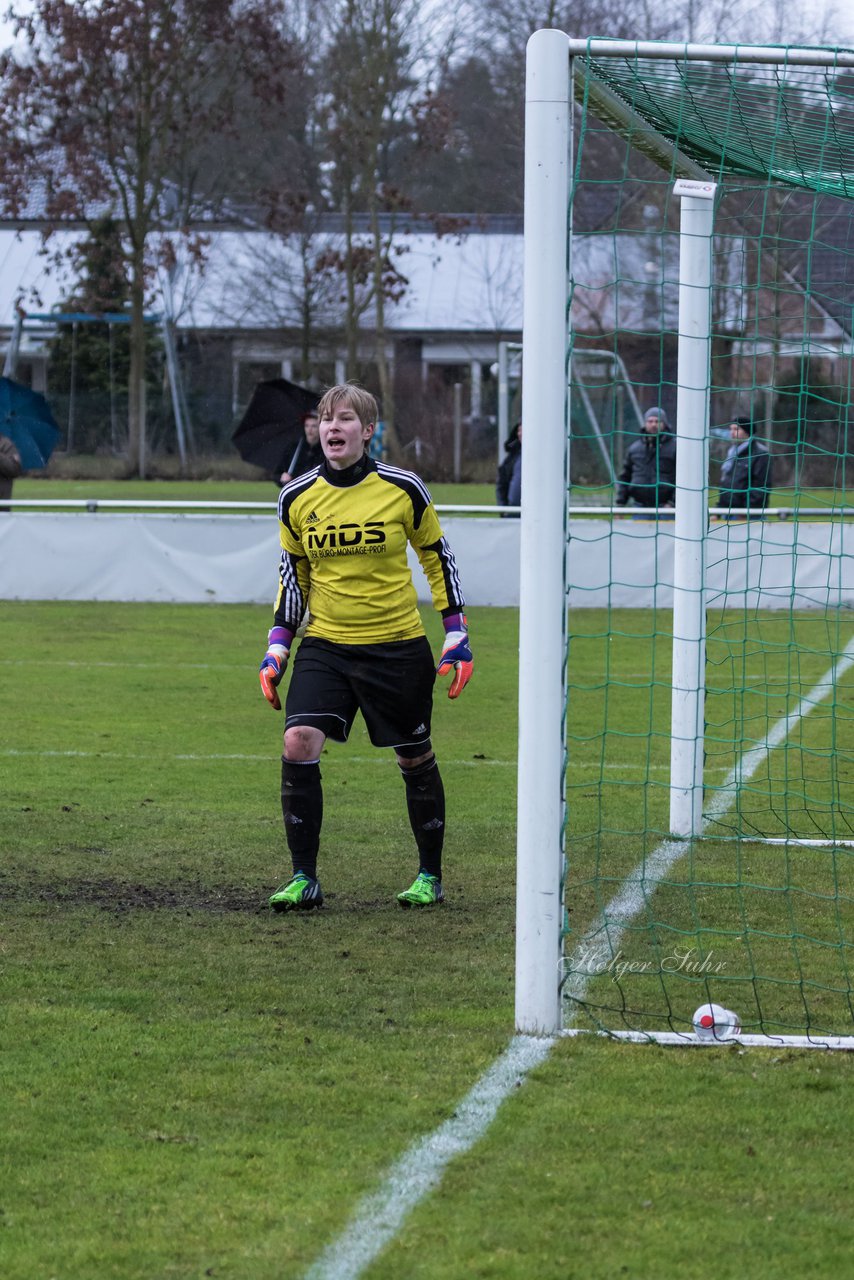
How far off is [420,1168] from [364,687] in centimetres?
249

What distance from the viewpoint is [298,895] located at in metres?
5.82

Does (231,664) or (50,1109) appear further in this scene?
(231,664)

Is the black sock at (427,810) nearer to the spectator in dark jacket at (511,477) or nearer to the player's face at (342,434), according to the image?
the player's face at (342,434)

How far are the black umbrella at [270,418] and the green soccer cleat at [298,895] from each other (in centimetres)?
1377

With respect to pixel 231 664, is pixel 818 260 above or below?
above

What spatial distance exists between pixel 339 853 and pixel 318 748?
1.08 metres

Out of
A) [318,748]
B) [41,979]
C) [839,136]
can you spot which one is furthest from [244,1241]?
[839,136]

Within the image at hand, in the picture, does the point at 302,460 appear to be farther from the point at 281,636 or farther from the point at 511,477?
the point at 281,636


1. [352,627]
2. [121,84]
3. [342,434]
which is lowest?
[352,627]

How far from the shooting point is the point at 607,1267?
3104 mm

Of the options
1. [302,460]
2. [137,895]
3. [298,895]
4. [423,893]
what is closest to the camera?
[298,895]

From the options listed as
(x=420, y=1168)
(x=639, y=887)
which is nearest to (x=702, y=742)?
(x=639, y=887)

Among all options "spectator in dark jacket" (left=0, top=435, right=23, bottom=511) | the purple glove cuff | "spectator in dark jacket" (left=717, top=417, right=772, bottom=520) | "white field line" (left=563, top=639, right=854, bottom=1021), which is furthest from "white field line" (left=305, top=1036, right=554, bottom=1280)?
"spectator in dark jacket" (left=0, top=435, right=23, bottom=511)

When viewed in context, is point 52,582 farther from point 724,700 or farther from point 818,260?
Answer: point 818,260
